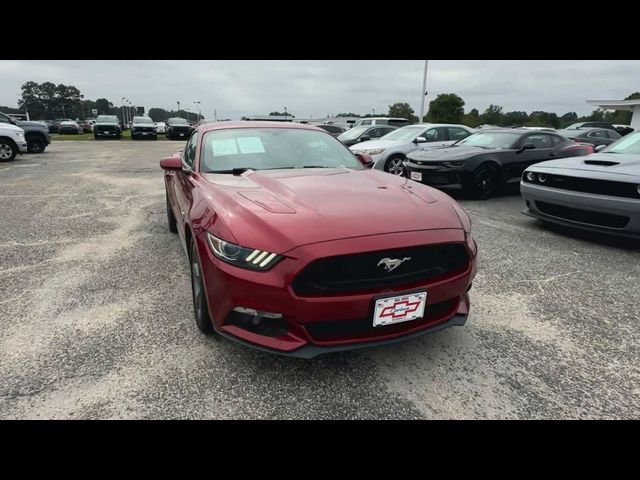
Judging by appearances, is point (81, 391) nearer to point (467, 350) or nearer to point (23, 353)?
point (23, 353)

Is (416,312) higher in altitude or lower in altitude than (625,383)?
higher

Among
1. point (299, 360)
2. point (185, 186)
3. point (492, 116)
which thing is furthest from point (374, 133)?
point (492, 116)

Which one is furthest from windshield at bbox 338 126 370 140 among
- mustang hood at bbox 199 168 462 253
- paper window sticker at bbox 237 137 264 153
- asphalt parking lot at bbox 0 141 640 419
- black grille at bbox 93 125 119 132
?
black grille at bbox 93 125 119 132

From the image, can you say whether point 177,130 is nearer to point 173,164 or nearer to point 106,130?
point 106,130

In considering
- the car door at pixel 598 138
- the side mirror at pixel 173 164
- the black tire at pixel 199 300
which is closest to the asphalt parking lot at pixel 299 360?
the black tire at pixel 199 300

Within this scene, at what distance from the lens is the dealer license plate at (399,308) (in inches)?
78.7

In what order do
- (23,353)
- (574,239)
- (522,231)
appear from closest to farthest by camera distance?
1. (23,353)
2. (574,239)
3. (522,231)

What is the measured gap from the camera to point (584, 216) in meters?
4.70

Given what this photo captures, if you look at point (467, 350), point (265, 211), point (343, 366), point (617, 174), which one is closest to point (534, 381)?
point (467, 350)

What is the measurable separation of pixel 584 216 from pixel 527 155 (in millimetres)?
2997

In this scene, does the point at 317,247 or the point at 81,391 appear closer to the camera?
the point at 317,247

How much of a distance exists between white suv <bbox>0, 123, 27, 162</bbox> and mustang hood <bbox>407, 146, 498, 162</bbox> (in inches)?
477
